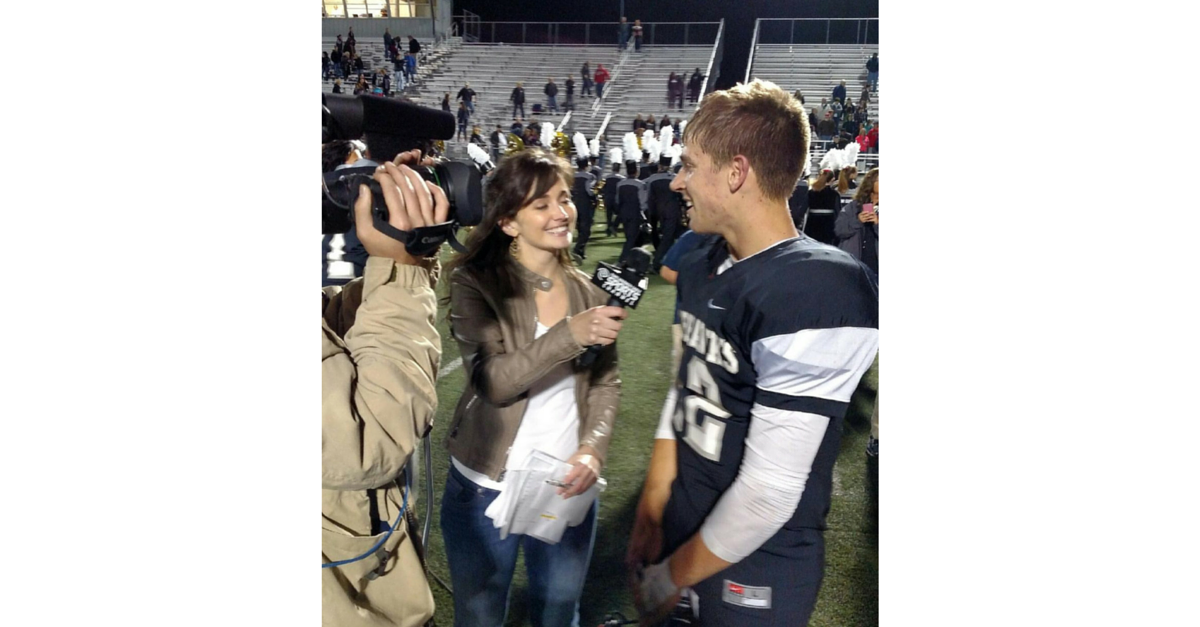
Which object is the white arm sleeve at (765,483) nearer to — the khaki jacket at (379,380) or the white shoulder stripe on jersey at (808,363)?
the white shoulder stripe on jersey at (808,363)

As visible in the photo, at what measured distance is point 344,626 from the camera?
143 cm

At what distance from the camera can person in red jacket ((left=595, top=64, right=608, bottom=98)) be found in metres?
1.60

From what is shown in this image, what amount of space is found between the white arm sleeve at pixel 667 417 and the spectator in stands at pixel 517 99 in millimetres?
600

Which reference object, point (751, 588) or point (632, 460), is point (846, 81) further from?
point (751, 588)

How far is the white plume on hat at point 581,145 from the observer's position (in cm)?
151

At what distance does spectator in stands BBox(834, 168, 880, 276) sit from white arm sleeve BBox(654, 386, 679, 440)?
1.24 ft

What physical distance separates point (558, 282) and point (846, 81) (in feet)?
2.02

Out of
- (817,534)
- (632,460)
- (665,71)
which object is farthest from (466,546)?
(665,71)

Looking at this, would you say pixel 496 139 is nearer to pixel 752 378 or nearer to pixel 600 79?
pixel 600 79

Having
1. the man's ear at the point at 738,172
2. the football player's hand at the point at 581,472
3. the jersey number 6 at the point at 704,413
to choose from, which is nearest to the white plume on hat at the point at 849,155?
the man's ear at the point at 738,172

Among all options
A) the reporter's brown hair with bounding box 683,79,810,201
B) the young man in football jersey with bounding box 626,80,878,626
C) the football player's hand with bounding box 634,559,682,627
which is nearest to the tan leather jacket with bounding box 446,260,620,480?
the young man in football jersey with bounding box 626,80,878,626

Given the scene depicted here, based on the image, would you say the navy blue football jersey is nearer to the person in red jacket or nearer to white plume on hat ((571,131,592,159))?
white plume on hat ((571,131,592,159))

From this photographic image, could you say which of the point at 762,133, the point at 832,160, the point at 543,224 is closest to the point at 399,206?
the point at 543,224

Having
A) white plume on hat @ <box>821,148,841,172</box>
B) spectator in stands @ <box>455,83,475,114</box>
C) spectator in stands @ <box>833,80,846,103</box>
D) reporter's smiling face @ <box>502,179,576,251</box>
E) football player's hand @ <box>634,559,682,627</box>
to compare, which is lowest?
football player's hand @ <box>634,559,682,627</box>
